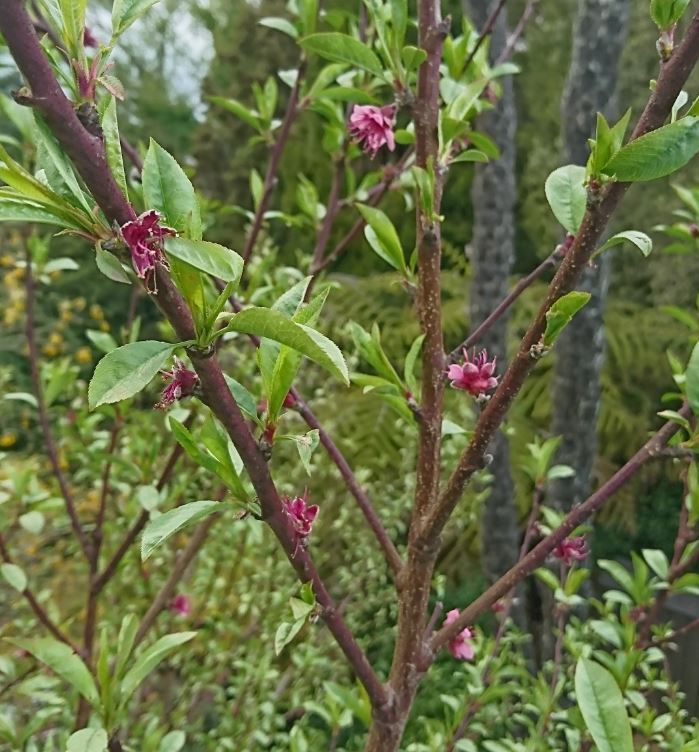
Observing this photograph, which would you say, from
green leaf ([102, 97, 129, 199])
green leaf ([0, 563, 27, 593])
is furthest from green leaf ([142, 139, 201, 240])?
green leaf ([0, 563, 27, 593])

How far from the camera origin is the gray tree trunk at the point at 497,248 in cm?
164

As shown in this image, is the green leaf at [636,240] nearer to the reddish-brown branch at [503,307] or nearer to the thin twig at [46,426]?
the reddish-brown branch at [503,307]

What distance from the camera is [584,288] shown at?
150cm

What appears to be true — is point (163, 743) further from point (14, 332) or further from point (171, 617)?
point (14, 332)

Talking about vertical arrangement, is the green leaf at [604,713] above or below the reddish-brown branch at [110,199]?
below

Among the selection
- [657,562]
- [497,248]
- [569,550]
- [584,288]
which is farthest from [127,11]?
[497,248]

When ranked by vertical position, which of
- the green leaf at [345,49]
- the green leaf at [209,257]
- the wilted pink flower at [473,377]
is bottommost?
the wilted pink flower at [473,377]

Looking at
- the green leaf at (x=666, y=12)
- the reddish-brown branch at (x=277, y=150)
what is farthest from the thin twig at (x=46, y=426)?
the green leaf at (x=666, y=12)

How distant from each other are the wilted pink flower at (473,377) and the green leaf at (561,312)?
13 centimetres

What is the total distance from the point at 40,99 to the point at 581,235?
0.26 metres

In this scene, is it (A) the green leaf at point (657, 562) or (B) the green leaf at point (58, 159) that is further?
(A) the green leaf at point (657, 562)

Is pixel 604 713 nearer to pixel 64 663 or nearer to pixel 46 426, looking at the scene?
pixel 64 663

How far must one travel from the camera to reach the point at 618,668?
0.74 m

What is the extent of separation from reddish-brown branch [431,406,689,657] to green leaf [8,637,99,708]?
0.23 m
